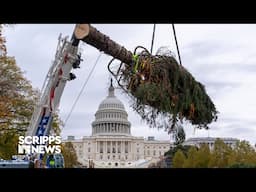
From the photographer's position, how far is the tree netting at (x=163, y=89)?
94.0 inches

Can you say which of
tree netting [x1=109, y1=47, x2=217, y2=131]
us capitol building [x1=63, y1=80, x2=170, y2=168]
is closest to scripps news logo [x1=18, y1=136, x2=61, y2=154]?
tree netting [x1=109, y1=47, x2=217, y2=131]

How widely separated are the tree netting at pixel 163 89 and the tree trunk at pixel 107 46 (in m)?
0.07

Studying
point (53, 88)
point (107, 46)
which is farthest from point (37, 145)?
point (107, 46)

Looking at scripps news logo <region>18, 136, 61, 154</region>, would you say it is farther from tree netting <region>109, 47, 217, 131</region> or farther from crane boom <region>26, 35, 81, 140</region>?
tree netting <region>109, 47, 217, 131</region>

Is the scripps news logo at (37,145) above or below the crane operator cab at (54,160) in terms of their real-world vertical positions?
above

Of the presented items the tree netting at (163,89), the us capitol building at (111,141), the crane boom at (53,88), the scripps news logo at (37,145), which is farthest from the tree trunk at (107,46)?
the us capitol building at (111,141)

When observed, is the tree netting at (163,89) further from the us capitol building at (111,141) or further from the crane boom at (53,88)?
the us capitol building at (111,141)
